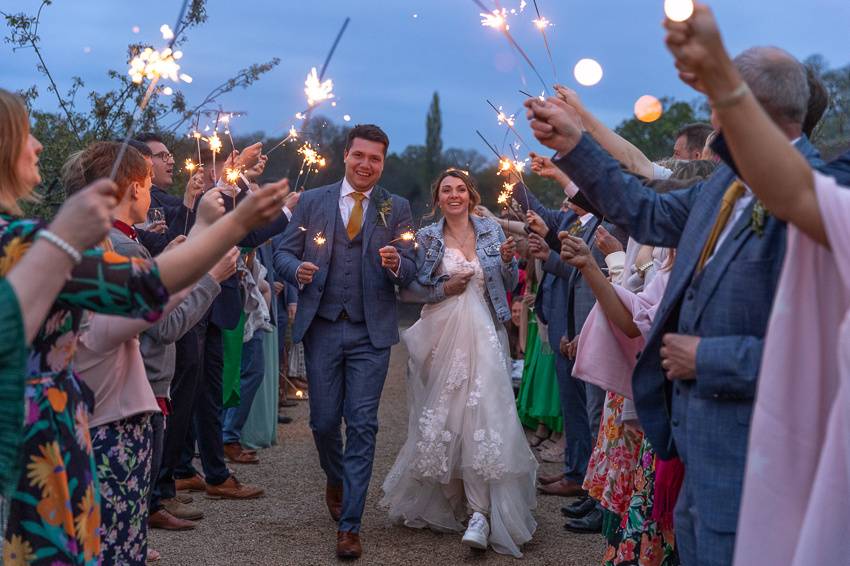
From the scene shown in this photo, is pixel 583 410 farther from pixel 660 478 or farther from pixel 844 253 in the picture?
pixel 844 253

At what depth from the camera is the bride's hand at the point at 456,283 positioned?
20.4ft

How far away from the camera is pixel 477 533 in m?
5.59

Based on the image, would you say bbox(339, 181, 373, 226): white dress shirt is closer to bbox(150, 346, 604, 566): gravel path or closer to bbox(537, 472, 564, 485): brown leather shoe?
bbox(150, 346, 604, 566): gravel path

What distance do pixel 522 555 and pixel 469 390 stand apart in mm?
1074

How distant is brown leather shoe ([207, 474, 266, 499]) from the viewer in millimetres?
6863

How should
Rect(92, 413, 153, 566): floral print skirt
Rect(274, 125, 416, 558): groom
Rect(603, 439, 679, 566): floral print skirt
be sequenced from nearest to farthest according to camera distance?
Rect(92, 413, 153, 566): floral print skirt < Rect(603, 439, 679, 566): floral print skirt < Rect(274, 125, 416, 558): groom

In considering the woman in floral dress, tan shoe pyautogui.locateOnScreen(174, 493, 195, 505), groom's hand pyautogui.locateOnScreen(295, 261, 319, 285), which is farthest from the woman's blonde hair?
tan shoe pyautogui.locateOnScreen(174, 493, 195, 505)

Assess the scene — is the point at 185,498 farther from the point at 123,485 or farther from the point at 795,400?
the point at 795,400

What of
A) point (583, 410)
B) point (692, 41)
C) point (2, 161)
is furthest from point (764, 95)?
point (583, 410)

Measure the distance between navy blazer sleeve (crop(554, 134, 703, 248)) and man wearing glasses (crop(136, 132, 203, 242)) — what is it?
10.7 feet

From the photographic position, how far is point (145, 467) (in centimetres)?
377

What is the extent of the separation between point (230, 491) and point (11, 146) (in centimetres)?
468

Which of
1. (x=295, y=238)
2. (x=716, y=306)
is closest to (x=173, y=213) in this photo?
(x=295, y=238)

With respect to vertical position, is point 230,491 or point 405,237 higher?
point 405,237
